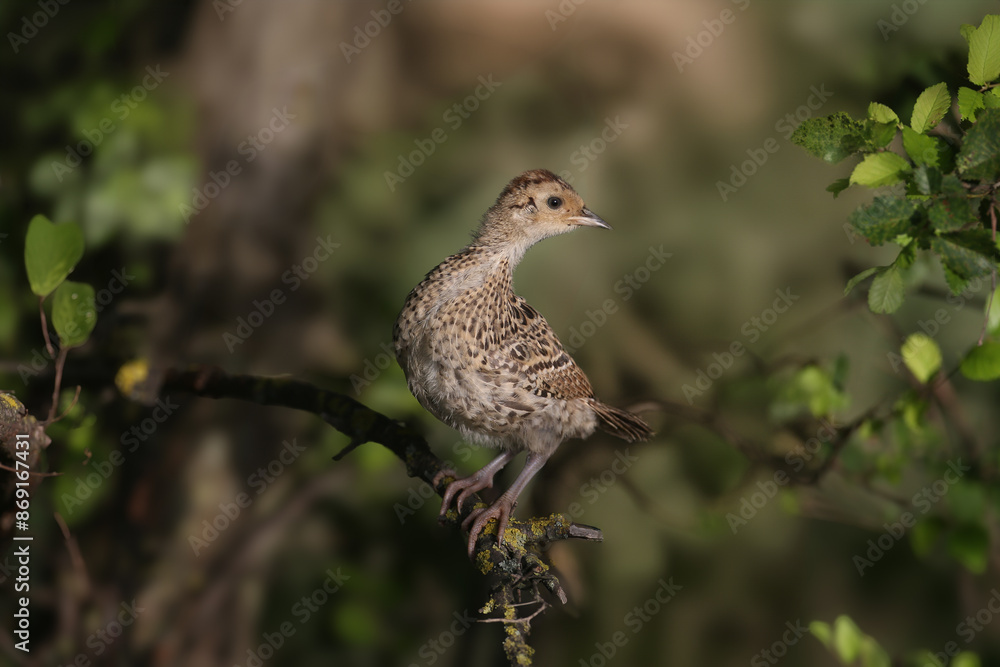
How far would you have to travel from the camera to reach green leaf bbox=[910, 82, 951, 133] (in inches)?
32.0

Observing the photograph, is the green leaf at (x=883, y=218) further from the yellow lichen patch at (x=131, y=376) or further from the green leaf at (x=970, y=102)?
the yellow lichen patch at (x=131, y=376)

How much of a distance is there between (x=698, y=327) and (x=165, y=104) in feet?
5.61

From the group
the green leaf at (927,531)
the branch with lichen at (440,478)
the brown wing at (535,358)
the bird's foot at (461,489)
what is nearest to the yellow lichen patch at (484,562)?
the branch with lichen at (440,478)

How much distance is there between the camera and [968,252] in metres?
0.76

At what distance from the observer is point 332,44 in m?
2.14

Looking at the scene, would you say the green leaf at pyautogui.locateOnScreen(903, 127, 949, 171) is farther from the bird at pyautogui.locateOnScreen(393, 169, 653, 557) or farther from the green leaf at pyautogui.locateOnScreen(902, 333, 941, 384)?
the green leaf at pyautogui.locateOnScreen(902, 333, 941, 384)

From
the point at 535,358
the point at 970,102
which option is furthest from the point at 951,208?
the point at 535,358

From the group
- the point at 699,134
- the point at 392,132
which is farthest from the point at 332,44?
the point at 699,134

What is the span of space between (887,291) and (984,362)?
17 centimetres

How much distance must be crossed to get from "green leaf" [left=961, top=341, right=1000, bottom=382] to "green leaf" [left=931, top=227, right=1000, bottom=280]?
152mm

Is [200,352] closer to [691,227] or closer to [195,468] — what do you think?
[195,468]

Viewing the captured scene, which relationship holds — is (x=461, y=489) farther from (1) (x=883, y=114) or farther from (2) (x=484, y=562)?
(1) (x=883, y=114)

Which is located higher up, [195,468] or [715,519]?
[715,519]

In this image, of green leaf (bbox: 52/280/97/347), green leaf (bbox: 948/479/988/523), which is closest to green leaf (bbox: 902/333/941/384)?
green leaf (bbox: 948/479/988/523)
